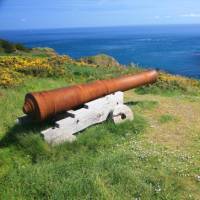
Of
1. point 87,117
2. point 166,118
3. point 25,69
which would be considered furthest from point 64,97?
point 25,69

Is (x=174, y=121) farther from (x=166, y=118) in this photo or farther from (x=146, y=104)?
(x=146, y=104)

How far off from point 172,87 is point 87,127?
23.3 ft

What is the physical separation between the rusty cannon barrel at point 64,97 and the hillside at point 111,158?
0.49 m

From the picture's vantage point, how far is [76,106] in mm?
8758

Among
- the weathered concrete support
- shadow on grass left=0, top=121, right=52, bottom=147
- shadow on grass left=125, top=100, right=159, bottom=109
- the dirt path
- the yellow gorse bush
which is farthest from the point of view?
the yellow gorse bush

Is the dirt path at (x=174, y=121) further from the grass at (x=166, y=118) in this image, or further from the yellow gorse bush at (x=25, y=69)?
the yellow gorse bush at (x=25, y=69)

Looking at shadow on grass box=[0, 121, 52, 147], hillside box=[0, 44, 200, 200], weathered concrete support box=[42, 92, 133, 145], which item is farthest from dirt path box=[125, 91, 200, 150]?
shadow on grass box=[0, 121, 52, 147]

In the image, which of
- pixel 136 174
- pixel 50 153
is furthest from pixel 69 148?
pixel 136 174

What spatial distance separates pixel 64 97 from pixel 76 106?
53 centimetres

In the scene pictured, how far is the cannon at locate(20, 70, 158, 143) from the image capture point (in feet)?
25.9

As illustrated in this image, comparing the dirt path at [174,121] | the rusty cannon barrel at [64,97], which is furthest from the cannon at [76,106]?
the dirt path at [174,121]

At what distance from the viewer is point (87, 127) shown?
29.0ft

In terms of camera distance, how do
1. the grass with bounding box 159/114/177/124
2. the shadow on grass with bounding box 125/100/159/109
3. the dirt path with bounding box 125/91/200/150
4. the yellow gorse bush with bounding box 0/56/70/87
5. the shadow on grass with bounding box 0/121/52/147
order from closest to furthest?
the shadow on grass with bounding box 0/121/52/147
the dirt path with bounding box 125/91/200/150
the grass with bounding box 159/114/177/124
the shadow on grass with bounding box 125/100/159/109
the yellow gorse bush with bounding box 0/56/70/87

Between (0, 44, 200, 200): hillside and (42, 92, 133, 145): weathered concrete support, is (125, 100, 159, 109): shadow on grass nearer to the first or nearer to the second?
(0, 44, 200, 200): hillside
